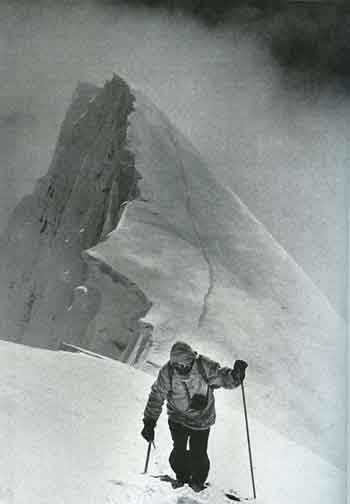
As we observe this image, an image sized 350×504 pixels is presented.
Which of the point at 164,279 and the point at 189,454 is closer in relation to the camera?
the point at 189,454

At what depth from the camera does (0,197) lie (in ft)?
19.0

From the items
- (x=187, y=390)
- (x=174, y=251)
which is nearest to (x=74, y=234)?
(x=174, y=251)

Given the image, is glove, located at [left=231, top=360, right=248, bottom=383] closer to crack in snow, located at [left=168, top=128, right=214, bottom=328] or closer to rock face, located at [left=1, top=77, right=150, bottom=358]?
crack in snow, located at [left=168, top=128, right=214, bottom=328]

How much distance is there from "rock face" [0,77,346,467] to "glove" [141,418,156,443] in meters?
0.32

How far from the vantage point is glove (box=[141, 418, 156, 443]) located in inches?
194

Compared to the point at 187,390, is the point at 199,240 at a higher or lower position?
higher

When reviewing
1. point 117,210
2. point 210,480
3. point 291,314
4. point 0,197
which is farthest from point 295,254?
point 0,197

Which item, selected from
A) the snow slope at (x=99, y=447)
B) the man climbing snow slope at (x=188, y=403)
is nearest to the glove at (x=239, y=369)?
the man climbing snow slope at (x=188, y=403)

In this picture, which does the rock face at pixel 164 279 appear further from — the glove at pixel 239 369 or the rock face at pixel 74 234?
the glove at pixel 239 369

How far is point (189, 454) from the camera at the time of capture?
16.1ft

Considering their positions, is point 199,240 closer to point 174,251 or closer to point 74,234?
point 174,251

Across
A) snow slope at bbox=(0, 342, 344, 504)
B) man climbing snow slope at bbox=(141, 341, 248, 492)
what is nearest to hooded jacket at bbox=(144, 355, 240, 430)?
man climbing snow slope at bbox=(141, 341, 248, 492)

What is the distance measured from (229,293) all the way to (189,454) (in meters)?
1.05

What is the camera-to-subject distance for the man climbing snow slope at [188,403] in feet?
16.0
